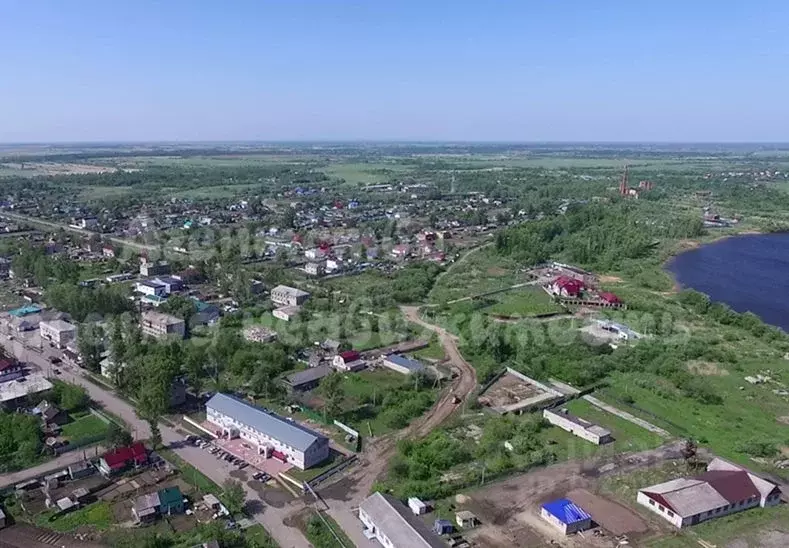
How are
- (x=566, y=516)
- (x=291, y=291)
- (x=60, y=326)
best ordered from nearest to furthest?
(x=566, y=516)
(x=60, y=326)
(x=291, y=291)

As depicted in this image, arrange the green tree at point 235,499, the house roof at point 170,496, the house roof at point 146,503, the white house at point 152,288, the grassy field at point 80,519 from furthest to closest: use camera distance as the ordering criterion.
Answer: the white house at point 152,288
the green tree at point 235,499
the house roof at point 170,496
the house roof at point 146,503
the grassy field at point 80,519

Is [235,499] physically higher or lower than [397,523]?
lower

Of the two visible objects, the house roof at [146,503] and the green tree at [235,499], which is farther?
the green tree at [235,499]

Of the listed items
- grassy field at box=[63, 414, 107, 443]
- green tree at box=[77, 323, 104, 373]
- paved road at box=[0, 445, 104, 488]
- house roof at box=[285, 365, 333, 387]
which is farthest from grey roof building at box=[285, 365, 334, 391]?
green tree at box=[77, 323, 104, 373]

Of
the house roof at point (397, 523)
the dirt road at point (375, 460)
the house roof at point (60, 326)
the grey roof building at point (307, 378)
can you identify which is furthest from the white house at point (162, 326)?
the house roof at point (397, 523)

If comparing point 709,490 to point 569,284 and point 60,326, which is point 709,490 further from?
point 60,326

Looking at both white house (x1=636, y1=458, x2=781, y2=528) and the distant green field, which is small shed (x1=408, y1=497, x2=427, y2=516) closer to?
white house (x1=636, y1=458, x2=781, y2=528)

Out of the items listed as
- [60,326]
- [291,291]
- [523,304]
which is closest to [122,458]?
[60,326]

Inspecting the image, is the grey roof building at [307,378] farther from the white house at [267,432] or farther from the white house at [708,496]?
the white house at [708,496]

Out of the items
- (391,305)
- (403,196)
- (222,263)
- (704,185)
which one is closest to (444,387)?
(391,305)
